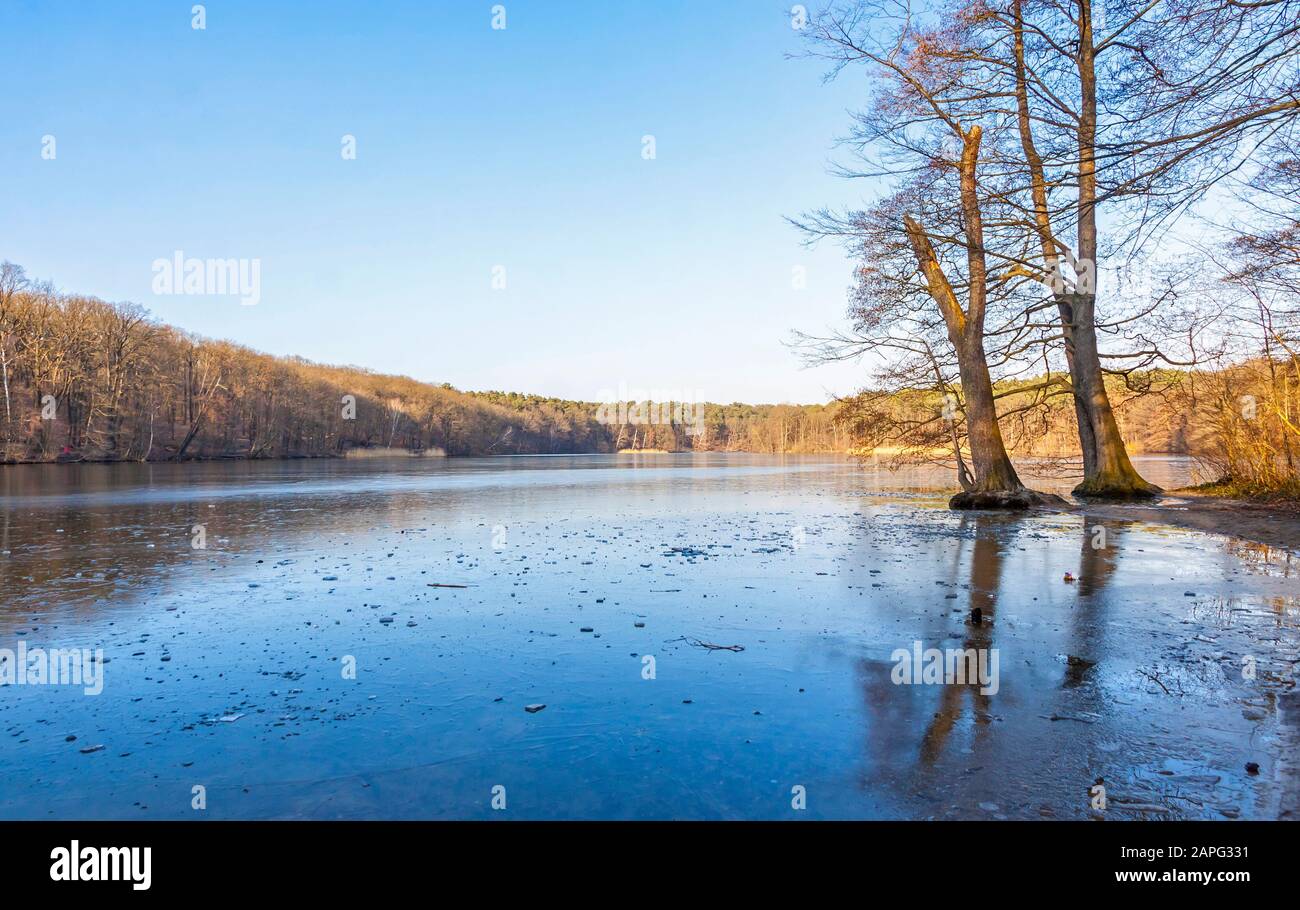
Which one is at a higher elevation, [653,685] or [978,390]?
[978,390]

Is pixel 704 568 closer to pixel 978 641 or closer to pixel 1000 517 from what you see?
pixel 978 641

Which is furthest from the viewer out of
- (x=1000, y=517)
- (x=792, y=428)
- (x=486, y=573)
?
(x=792, y=428)

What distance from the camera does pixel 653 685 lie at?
4.48 metres

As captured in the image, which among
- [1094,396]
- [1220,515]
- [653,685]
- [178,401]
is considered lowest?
[653,685]

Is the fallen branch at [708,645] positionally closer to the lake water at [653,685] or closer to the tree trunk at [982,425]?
the lake water at [653,685]

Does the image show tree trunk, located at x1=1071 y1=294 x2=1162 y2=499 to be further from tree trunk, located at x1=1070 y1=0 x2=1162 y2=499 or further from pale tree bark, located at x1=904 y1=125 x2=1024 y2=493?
pale tree bark, located at x1=904 y1=125 x2=1024 y2=493

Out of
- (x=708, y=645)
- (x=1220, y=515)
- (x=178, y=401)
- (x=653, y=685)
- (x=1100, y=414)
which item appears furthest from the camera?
(x=178, y=401)

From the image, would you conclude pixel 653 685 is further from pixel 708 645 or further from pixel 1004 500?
pixel 1004 500

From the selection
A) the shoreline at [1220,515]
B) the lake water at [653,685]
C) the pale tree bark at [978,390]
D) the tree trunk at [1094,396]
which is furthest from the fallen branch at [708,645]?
the tree trunk at [1094,396]

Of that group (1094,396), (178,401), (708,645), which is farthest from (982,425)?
(178,401)

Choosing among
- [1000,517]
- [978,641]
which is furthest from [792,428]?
[978,641]

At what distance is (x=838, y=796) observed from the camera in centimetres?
292

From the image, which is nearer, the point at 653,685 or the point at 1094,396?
the point at 653,685
